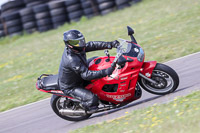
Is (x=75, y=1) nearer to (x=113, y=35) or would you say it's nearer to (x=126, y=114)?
(x=113, y=35)

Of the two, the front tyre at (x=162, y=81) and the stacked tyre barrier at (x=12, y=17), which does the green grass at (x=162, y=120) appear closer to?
the front tyre at (x=162, y=81)

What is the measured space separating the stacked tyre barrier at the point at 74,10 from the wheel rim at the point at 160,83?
14.6 meters

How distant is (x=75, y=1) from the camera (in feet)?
65.1

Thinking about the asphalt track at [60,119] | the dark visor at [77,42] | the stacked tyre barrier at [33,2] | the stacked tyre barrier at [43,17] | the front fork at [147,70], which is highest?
the dark visor at [77,42]

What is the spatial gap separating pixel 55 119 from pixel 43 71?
4749mm

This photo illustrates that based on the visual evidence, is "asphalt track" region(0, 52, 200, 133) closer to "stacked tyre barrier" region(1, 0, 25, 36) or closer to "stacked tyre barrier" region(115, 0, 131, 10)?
"stacked tyre barrier" region(115, 0, 131, 10)

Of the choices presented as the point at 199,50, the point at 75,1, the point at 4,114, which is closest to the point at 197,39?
the point at 199,50

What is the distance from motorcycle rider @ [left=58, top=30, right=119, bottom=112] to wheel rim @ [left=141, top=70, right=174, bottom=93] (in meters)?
0.90

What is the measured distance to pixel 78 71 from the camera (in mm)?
5750

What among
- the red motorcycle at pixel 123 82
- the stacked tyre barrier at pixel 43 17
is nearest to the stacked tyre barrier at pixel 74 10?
the stacked tyre barrier at pixel 43 17

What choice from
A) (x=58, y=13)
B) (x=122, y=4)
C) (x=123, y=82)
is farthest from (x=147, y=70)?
(x=58, y=13)

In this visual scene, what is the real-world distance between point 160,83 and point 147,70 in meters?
0.39

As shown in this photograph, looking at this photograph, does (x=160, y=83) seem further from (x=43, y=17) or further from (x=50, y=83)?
(x=43, y=17)

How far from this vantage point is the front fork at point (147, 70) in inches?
230
